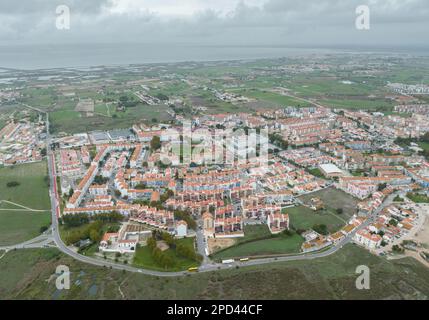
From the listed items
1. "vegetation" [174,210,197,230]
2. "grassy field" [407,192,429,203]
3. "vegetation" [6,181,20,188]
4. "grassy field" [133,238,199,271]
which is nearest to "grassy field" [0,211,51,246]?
"vegetation" [6,181,20,188]

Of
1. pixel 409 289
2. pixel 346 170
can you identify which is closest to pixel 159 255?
pixel 409 289

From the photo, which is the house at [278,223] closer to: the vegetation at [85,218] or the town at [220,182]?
the town at [220,182]

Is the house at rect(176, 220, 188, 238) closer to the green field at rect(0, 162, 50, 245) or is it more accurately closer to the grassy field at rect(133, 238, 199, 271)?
the grassy field at rect(133, 238, 199, 271)

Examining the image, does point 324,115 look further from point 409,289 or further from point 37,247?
point 37,247

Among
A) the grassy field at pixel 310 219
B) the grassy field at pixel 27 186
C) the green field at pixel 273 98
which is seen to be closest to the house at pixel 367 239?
the grassy field at pixel 310 219

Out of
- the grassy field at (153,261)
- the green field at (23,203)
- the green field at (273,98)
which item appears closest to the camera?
the grassy field at (153,261)

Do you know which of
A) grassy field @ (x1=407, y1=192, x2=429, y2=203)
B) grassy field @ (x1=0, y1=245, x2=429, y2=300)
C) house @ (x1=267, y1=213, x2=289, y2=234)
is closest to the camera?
grassy field @ (x1=0, y1=245, x2=429, y2=300)
